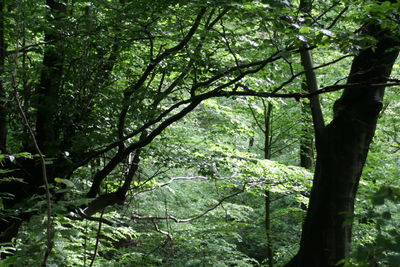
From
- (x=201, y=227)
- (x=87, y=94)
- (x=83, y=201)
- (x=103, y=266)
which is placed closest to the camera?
(x=83, y=201)

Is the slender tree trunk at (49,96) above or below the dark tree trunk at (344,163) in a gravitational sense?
above

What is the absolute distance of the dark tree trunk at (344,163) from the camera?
3.34 meters

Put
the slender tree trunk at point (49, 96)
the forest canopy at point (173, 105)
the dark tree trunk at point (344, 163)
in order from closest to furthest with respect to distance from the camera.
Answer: the forest canopy at point (173, 105) < the dark tree trunk at point (344, 163) < the slender tree trunk at point (49, 96)

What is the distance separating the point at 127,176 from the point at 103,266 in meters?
1.58

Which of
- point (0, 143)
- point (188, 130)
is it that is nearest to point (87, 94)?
point (0, 143)

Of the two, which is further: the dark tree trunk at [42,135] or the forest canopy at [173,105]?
the dark tree trunk at [42,135]

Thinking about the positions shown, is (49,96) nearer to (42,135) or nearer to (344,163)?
(42,135)

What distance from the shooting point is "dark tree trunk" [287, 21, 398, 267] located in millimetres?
3342

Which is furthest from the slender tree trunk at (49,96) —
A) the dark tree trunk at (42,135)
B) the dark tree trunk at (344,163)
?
the dark tree trunk at (344,163)

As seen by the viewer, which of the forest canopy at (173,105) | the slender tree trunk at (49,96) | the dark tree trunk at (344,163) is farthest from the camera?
the slender tree trunk at (49,96)

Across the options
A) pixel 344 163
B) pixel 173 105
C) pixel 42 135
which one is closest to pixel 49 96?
pixel 42 135

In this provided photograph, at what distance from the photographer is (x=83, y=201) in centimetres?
195

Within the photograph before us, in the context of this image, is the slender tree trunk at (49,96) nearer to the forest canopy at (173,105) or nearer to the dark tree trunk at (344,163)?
the forest canopy at (173,105)

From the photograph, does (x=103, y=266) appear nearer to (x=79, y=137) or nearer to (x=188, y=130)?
(x=79, y=137)
